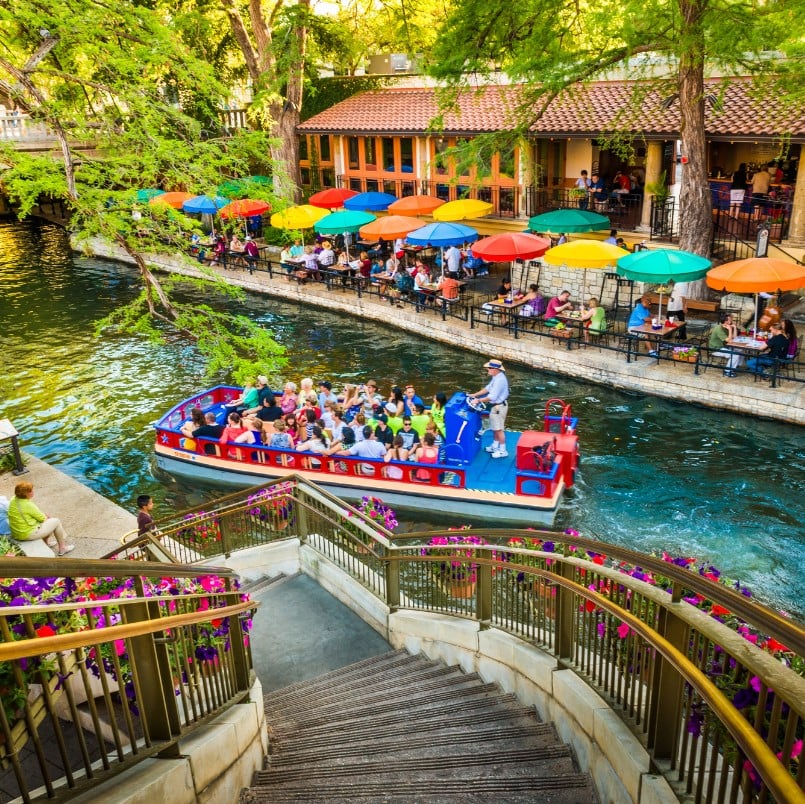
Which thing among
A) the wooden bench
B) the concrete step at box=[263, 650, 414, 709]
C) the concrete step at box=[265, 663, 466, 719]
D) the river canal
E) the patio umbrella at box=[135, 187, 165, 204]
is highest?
the patio umbrella at box=[135, 187, 165, 204]

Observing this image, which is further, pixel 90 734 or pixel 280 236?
pixel 280 236

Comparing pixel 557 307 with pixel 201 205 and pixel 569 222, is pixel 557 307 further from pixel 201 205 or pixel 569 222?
pixel 201 205

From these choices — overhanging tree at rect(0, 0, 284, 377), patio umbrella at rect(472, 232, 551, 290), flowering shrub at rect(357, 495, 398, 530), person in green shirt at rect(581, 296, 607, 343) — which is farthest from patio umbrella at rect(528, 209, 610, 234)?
flowering shrub at rect(357, 495, 398, 530)

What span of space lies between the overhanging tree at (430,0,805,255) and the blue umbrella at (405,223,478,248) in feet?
10.2

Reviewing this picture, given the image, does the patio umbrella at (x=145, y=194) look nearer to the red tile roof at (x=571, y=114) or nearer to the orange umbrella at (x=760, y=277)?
the red tile roof at (x=571, y=114)

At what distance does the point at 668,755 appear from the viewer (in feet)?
12.2

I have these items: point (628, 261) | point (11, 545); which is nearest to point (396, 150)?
point (628, 261)

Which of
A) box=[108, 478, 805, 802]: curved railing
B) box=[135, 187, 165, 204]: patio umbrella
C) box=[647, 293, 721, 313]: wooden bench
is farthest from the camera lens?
box=[647, 293, 721, 313]: wooden bench

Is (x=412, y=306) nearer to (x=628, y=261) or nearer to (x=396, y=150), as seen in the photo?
(x=628, y=261)

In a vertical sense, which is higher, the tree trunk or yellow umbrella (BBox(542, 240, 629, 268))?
the tree trunk

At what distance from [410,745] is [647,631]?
2518mm

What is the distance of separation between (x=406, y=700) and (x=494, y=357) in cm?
1525

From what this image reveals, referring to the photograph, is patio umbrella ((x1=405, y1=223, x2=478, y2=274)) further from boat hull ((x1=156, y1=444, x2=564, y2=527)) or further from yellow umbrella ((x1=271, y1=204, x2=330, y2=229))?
boat hull ((x1=156, y1=444, x2=564, y2=527))

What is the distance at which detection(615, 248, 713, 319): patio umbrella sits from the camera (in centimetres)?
1689
